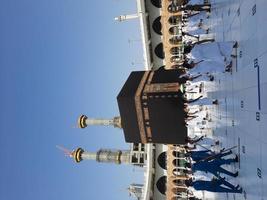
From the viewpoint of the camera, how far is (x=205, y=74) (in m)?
21.8

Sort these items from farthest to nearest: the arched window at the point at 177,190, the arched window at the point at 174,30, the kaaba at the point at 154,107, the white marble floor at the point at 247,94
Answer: the arched window at the point at 174,30 < the arched window at the point at 177,190 < the kaaba at the point at 154,107 < the white marble floor at the point at 247,94

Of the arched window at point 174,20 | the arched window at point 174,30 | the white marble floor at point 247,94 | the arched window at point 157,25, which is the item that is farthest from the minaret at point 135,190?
the white marble floor at point 247,94

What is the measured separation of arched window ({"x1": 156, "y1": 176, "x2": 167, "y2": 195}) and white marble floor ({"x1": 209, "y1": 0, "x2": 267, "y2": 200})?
29.3m

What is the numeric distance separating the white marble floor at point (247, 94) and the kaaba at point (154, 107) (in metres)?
10.9

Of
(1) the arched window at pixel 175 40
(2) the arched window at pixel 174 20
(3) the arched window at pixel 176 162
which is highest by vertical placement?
(2) the arched window at pixel 174 20

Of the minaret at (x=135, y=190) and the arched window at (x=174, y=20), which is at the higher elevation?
the arched window at (x=174, y=20)

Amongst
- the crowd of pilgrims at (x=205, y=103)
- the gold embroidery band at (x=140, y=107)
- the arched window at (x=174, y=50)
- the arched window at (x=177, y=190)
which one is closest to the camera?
the crowd of pilgrims at (x=205, y=103)

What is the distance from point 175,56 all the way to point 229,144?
29.3 metres

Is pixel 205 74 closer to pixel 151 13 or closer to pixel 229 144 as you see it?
pixel 229 144

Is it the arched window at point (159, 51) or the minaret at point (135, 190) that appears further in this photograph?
the minaret at point (135, 190)

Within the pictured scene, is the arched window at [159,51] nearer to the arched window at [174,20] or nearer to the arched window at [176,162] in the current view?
the arched window at [174,20]

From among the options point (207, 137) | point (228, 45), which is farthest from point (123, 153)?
point (228, 45)

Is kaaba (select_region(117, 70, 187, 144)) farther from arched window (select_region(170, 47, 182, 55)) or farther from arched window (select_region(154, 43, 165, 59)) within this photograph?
arched window (select_region(154, 43, 165, 59))

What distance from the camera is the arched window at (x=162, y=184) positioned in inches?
1886
